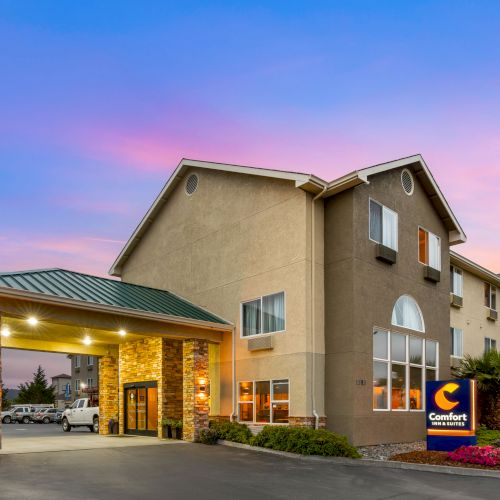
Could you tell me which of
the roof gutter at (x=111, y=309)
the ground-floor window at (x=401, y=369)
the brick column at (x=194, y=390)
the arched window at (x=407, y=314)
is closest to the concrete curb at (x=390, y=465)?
the brick column at (x=194, y=390)

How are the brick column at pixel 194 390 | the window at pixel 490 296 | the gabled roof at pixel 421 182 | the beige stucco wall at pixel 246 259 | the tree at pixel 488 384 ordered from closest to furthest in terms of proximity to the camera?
1. the gabled roof at pixel 421 182
2. the beige stucco wall at pixel 246 259
3. the brick column at pixel 194 390
4. the tree at pixel 488 384
5. the window at pixel 490 296

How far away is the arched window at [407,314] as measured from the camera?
21.4 m

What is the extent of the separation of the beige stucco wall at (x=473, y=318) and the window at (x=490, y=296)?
1.92 feet

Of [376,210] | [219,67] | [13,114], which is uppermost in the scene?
[219,67]

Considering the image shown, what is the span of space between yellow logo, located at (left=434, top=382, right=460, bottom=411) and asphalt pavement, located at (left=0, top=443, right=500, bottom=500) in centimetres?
347

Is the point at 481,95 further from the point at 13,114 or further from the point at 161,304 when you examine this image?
the point at 13,114

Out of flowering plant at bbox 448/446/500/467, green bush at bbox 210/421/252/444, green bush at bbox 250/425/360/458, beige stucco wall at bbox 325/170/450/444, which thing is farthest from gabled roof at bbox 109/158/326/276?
flowering plant at bbox 448/446/500/467

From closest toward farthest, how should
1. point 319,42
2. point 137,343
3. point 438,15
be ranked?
1. point 438,15
2. point 319,42
3. point 137,343

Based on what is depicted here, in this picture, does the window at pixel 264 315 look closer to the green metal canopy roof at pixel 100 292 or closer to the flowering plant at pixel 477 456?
the green metal canopy roof at pixel 100 292

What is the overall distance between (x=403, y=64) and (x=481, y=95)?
3406 millimetres

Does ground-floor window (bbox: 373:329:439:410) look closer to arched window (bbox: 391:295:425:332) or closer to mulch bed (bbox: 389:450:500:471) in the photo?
arched window (bbox: 391:295:425:332)

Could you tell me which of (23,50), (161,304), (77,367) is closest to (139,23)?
(23,50)

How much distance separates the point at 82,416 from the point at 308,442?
1872 centimetres

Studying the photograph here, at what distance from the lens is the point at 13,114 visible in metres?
19.1
